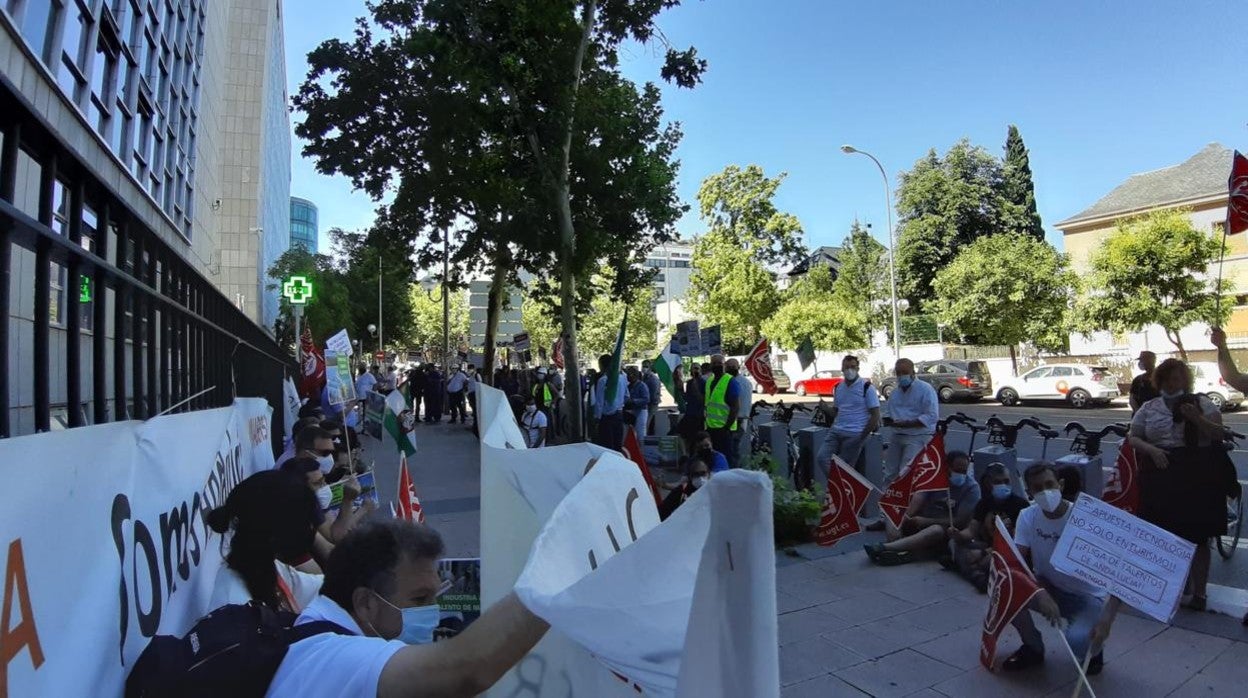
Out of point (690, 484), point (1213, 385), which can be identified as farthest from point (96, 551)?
point (1213, 385)

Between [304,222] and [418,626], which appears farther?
[304,222]

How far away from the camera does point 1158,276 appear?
2312 cm

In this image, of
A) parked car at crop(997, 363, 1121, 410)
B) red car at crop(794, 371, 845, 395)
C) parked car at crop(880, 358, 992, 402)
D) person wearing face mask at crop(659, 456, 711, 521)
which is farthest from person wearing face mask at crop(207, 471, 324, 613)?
red car at crop(794, 371, 845, 395)

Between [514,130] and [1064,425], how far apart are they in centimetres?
1463

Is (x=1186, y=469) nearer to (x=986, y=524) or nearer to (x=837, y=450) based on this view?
(x=986, y=524)

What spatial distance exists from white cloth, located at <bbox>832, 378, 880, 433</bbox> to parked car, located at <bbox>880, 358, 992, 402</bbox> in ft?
61.9

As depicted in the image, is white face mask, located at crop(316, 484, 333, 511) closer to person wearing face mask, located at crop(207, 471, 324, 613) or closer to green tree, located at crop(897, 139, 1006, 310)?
person wearing face mask, located at crop(207, 471, 324, 613)

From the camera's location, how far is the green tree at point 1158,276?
22.6 meters

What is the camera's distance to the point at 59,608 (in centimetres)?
131

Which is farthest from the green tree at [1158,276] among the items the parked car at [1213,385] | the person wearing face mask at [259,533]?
the person wearing face mask at [259,533]

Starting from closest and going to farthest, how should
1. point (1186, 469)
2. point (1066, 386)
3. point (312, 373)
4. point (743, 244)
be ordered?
point (1186, 469)
point (312, 373)
point (1066, 386)
point (743, 244)

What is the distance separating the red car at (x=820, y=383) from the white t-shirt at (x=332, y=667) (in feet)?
96.5

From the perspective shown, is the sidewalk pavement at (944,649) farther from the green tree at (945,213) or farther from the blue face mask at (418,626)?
the green tree at (945,213)

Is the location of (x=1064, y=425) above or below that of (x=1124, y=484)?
below
